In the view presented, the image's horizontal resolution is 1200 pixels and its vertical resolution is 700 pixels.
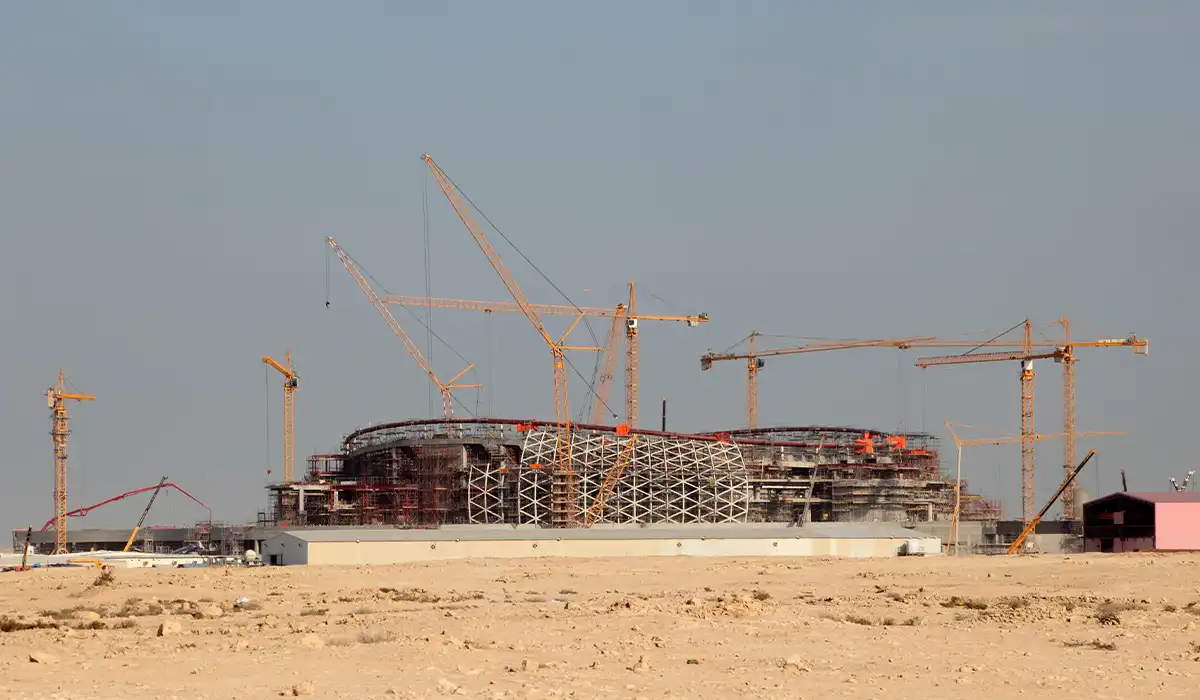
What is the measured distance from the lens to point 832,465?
178 meters

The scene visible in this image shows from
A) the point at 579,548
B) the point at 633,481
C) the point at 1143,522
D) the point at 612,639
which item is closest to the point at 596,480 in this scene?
the point at 633,481

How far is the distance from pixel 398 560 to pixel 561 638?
64.8 metres

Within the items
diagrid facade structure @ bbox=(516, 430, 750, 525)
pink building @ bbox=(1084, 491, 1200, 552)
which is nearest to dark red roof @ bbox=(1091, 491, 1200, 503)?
pink building @ bbox=(1084, 491, 1200, 552)

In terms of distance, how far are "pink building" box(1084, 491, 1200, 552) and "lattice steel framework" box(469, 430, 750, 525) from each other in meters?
52.5

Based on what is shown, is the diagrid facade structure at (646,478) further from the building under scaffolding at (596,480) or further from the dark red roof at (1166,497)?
the dark red roof at (1166,497)

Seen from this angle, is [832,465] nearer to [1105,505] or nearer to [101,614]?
[1105,505]

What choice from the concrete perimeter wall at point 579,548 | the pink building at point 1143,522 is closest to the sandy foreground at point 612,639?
the concrete perimeter wall at point 579,548

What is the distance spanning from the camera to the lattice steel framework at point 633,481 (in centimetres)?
15362

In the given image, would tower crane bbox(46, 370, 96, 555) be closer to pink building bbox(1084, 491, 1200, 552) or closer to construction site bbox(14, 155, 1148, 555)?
construction site bbox(14, 155, 1148, 555)

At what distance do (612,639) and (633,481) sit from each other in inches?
4750

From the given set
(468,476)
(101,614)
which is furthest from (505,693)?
(468,476)

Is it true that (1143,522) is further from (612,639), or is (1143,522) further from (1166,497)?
(612,639)

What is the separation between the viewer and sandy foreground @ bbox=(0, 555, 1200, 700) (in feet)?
108

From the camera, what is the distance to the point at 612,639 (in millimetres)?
41688
